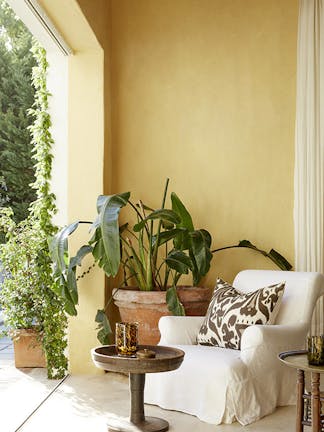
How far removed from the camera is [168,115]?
5.58 metres

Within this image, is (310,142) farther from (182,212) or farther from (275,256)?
(182,212)

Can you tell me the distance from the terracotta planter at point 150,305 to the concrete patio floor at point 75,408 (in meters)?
0.38

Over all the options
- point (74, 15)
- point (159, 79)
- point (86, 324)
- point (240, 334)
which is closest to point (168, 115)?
point (159, 79)

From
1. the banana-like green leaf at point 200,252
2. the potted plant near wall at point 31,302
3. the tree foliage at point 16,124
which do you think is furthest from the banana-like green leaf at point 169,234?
the tree foliage at point 16,124

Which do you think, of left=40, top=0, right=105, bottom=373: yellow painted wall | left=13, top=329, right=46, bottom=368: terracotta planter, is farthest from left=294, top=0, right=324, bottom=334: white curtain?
left=13, top=329, right=46, bottom=368: terracotta planter

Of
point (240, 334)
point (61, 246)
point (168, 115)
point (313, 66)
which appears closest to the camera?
point (240, 334)

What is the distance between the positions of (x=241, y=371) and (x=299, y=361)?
78cm

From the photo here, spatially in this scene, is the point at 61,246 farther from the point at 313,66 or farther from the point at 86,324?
the point at 313,66

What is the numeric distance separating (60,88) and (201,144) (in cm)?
115

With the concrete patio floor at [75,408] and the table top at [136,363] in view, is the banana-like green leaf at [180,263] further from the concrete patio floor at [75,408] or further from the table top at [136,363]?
the table top at [136,363]

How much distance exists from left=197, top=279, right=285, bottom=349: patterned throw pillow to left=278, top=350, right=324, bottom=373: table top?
2.72ft

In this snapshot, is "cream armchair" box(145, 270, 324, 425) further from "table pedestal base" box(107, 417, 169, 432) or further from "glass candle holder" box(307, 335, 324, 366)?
"glass candle holder" box(307, 335, 324, 366)

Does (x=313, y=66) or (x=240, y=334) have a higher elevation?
(x=313, y=66)

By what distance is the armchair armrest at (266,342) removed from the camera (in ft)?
13.1
